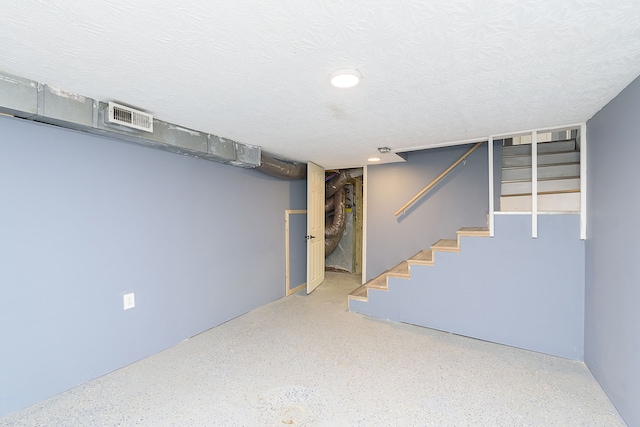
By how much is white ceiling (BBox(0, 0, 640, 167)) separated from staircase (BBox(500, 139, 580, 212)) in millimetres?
875

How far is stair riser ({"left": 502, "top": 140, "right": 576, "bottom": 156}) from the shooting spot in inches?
127

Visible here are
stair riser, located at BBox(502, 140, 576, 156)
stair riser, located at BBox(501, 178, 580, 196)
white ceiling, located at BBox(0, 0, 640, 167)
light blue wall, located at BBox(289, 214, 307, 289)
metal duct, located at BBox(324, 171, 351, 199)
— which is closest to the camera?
white ceiling, located at BBox(0, 0, 640, 167)

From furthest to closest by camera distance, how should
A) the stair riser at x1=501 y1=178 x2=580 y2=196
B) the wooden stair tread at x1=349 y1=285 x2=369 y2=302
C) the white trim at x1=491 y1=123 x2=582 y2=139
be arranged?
1. the wooden stair tread at x1=349 y1=285 x2=369 y2=302
2. the stair riser at x1=501 y1=178 x2=580 y2=196
3. the white trim at x1=491 y1=123 x2=582 y2=139

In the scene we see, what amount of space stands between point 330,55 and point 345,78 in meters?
0.21

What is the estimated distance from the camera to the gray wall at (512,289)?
91.9 inches

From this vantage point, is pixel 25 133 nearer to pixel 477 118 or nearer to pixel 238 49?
pixel 238 49

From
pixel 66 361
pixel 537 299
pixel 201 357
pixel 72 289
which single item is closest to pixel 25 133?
pixel 72 289

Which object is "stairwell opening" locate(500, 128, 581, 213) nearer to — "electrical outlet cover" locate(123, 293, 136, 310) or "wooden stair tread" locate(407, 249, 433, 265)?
"wooden stair tread" locate(407, 249, 433, 265)

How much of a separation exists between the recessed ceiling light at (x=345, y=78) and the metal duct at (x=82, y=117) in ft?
4.84

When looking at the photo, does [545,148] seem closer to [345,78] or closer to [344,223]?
[345,78]

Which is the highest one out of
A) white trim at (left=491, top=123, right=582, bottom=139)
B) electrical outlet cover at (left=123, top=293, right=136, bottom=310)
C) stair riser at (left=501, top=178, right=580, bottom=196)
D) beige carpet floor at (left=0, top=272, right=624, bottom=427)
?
white trim at (left=491, top=123, right=582, bottom=139)

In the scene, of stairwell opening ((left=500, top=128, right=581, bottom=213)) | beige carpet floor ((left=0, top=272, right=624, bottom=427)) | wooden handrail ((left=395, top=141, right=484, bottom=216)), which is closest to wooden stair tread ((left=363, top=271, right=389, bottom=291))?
beige carpet floor ((left=0, top=272, right=624, bottom=427))

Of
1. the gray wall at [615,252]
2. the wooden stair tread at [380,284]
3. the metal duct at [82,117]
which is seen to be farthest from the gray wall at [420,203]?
the metal duct at [82,117]

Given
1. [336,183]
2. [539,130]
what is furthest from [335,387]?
[336,183]
